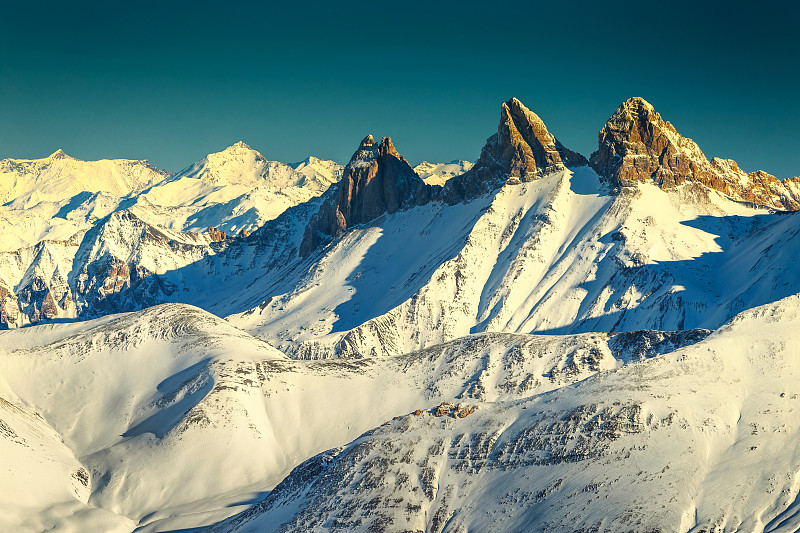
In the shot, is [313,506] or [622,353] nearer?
[313,506]

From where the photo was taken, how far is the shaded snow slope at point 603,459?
102 metres

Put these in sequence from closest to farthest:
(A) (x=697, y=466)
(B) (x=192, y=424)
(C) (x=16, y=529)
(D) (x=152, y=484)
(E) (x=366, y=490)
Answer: (A) (x=697, y=466)
(E) (x=366, y=490)
(C) (x=16, y=529)
(D) (x=152, y=484)
(B) (x=192, y=424)

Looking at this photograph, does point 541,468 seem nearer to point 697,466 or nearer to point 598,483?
point 598,483

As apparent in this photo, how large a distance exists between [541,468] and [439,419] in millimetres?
24650

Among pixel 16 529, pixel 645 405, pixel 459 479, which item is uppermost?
pixel 645 405

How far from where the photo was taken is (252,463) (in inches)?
7584

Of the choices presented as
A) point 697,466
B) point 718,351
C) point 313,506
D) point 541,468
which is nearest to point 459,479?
point 541,468

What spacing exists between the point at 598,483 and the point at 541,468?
1037cm

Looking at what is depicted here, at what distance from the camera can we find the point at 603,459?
114062 millimetres

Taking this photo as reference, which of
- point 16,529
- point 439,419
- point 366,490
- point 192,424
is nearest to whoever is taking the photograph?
point 366,490

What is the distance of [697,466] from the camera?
10700cm

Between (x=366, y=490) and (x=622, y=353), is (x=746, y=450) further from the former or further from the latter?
(x=622, y=353)

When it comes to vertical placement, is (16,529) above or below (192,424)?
below

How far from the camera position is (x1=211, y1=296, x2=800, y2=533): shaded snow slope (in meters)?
102
